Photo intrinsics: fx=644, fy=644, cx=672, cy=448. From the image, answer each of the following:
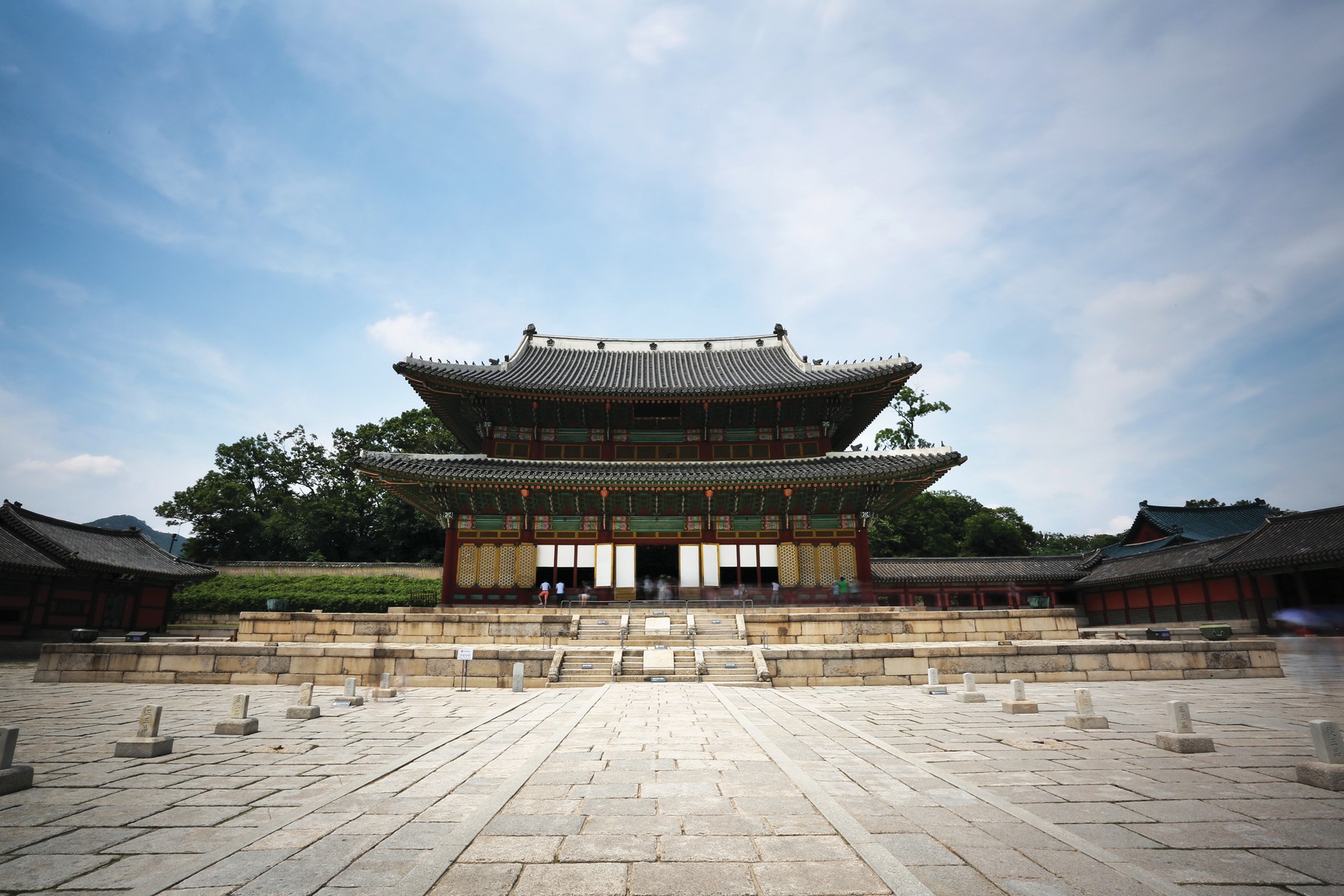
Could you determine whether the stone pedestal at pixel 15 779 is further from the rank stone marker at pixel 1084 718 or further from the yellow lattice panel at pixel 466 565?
the yellow lattice panel at pixel 466 565

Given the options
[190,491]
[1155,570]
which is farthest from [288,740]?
[190,491]

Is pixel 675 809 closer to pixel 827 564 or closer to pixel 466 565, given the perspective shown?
pixel 827 564

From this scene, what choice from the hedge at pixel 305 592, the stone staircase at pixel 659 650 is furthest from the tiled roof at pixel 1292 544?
the hedge at pixel 305 592

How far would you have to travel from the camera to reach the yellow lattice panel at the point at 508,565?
24.1 meters

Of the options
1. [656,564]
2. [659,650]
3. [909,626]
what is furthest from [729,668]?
[656,564]

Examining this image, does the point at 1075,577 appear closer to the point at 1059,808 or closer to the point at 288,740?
the point at 1059,808

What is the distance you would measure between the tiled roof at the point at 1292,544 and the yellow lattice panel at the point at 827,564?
579 inches

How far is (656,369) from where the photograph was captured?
3136 centimetres

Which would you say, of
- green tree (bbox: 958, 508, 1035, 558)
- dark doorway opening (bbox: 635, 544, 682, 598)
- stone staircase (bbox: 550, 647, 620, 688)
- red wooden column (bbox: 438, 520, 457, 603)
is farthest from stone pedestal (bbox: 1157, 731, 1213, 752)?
green tree (bbox: 958, 508, 1035, 558)

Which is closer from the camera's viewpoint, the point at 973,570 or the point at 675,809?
the point at 675,809

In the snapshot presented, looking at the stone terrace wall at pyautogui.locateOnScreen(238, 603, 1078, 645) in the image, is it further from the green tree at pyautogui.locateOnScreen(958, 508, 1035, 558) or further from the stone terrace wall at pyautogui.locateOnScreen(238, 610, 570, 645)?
the green tree at pyautogui.locateOnScreen(958, 508, 1035, 558)

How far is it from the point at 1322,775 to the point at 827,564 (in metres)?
19.7

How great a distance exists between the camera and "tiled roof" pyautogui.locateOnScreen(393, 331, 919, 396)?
25562 millimetres

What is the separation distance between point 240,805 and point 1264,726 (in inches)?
432
